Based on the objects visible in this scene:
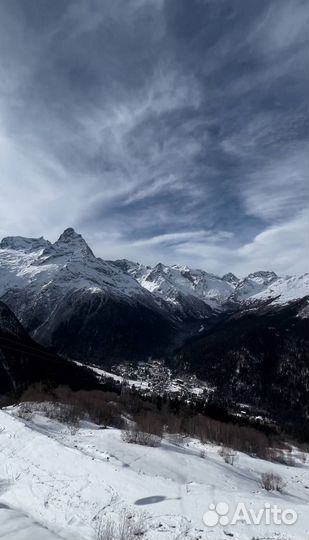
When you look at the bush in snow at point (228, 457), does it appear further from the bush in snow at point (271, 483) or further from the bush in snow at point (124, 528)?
the bush in snow at point (124, 528)

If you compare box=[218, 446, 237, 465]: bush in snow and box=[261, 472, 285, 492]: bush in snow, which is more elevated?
box=[261, 472, 285, 492]: bush in snow

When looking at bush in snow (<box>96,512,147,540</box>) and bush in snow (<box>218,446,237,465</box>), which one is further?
bush in snow (<box>218,446,237,465</box>)

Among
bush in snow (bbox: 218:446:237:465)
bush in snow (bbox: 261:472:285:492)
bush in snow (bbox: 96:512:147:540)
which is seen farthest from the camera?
bush in snow (bbox: 218:446:237:465)

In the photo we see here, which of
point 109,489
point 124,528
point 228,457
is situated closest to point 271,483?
point 228,457

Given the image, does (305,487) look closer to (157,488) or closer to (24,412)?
(157,488)

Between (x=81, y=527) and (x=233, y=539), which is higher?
(x=233, y=539)

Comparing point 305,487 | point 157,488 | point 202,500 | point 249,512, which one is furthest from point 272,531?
point 305,487

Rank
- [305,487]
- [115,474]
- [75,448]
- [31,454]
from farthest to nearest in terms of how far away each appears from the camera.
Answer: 1. [305,487]
2. [75,448]
3. [31,454]
4. [115,474]

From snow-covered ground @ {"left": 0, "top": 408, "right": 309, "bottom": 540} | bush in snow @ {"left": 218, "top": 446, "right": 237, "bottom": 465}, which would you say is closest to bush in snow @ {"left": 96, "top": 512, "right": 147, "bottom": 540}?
snow-covered ground @ {"left": 0, "top": 408, "right": 309, "bottom": 540}

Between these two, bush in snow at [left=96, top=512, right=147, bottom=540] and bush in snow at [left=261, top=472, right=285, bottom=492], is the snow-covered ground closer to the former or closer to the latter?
bush in snow at [left=96, top=512, right=147, bottom=540]
